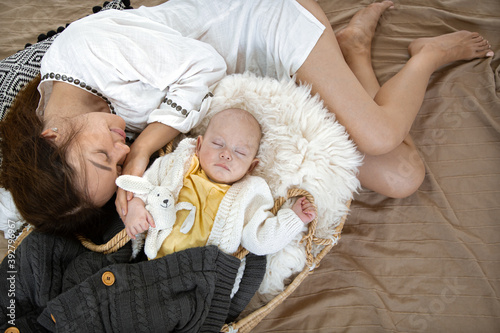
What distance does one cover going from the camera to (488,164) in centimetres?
134

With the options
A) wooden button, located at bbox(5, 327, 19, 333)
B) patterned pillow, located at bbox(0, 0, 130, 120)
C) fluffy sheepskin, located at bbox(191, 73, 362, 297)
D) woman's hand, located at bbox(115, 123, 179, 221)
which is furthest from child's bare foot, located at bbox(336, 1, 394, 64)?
wooden button, located at bbox(5, 327, 19, 333)

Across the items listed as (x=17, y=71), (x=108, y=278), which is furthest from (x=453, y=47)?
(x=17, y=71)

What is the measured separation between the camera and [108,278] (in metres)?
0.95

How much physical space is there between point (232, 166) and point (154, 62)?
1.45ft

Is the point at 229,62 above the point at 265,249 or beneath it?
above

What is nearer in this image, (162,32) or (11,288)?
(11,288)

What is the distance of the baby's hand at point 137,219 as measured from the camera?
3.28 ft

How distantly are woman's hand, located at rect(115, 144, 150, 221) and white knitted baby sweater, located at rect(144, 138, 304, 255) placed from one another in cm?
3

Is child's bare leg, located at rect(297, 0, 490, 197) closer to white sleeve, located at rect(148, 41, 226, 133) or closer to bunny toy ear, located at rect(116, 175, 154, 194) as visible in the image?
white sleeve, located at rect(148, 41, 226, 133)

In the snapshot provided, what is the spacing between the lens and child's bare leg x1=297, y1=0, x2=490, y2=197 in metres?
1.21

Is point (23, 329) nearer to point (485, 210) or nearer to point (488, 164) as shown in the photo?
point (485, 210)

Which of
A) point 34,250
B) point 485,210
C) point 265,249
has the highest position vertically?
point 34,250

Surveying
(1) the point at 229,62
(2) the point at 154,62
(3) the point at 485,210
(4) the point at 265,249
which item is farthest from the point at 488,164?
(2) the point at 154,62

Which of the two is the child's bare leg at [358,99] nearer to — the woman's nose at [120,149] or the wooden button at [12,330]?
the woman's nose at [120,149]
